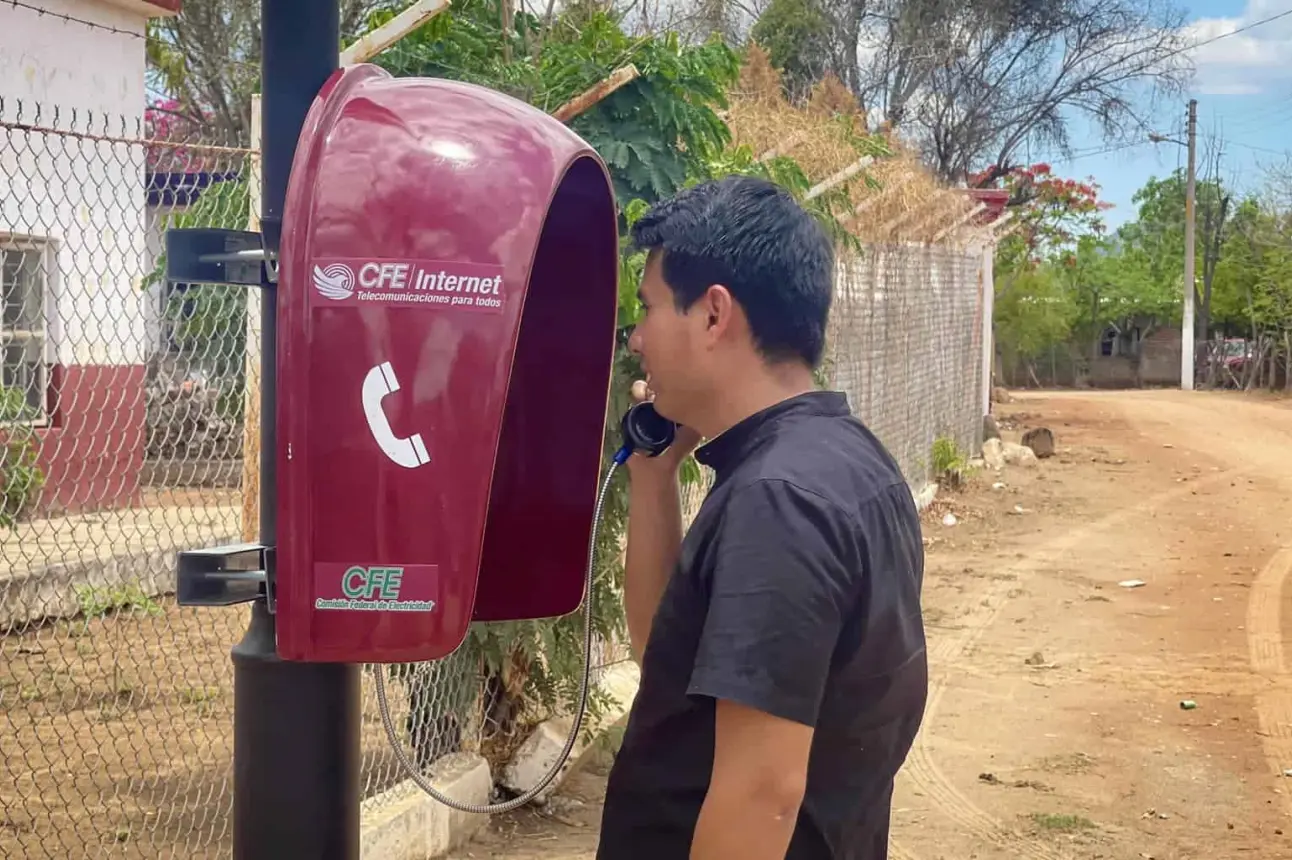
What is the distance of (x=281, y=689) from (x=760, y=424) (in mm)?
682

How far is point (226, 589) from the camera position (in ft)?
5.63

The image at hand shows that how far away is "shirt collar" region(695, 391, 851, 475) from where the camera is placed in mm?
1794

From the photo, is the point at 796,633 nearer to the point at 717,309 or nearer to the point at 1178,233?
the point at 717,309

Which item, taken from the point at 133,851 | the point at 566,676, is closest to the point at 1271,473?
the point at 566,676

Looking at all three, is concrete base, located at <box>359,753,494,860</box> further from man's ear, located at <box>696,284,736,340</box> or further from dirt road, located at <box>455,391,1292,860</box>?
man's ear, located at <box>696,284,736,340</box>

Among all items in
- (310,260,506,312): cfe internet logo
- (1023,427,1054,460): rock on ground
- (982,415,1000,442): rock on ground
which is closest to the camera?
(310,260,506,312): cfe internet logo

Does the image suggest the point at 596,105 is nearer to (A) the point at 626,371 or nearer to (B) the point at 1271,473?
(A) the point at 626,371

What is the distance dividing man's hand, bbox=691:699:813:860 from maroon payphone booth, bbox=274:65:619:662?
331 millimetres

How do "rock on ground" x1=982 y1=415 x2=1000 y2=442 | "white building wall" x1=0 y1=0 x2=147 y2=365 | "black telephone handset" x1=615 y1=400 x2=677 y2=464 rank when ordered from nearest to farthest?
1. "black telephone handset" x1=615 y1=400 x2=677 y2=464
2. "white building wall" x1=0 y1=0 x2=147 y2=365
3. "rock on ground" x1=982 y1=415 x2=1000 y2=442

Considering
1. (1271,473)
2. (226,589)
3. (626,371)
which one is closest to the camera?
(226,589)

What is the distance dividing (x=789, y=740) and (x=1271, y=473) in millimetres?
15851

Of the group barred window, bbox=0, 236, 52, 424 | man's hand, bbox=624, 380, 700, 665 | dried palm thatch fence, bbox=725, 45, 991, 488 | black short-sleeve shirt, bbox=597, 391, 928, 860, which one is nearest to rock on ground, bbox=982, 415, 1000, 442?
dried palm thatch fence, bbox=725, 45, 991, 488

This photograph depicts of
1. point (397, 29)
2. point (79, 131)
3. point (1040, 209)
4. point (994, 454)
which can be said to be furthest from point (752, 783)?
point (1040, 209)

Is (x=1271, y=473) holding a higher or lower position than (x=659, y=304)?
lower
